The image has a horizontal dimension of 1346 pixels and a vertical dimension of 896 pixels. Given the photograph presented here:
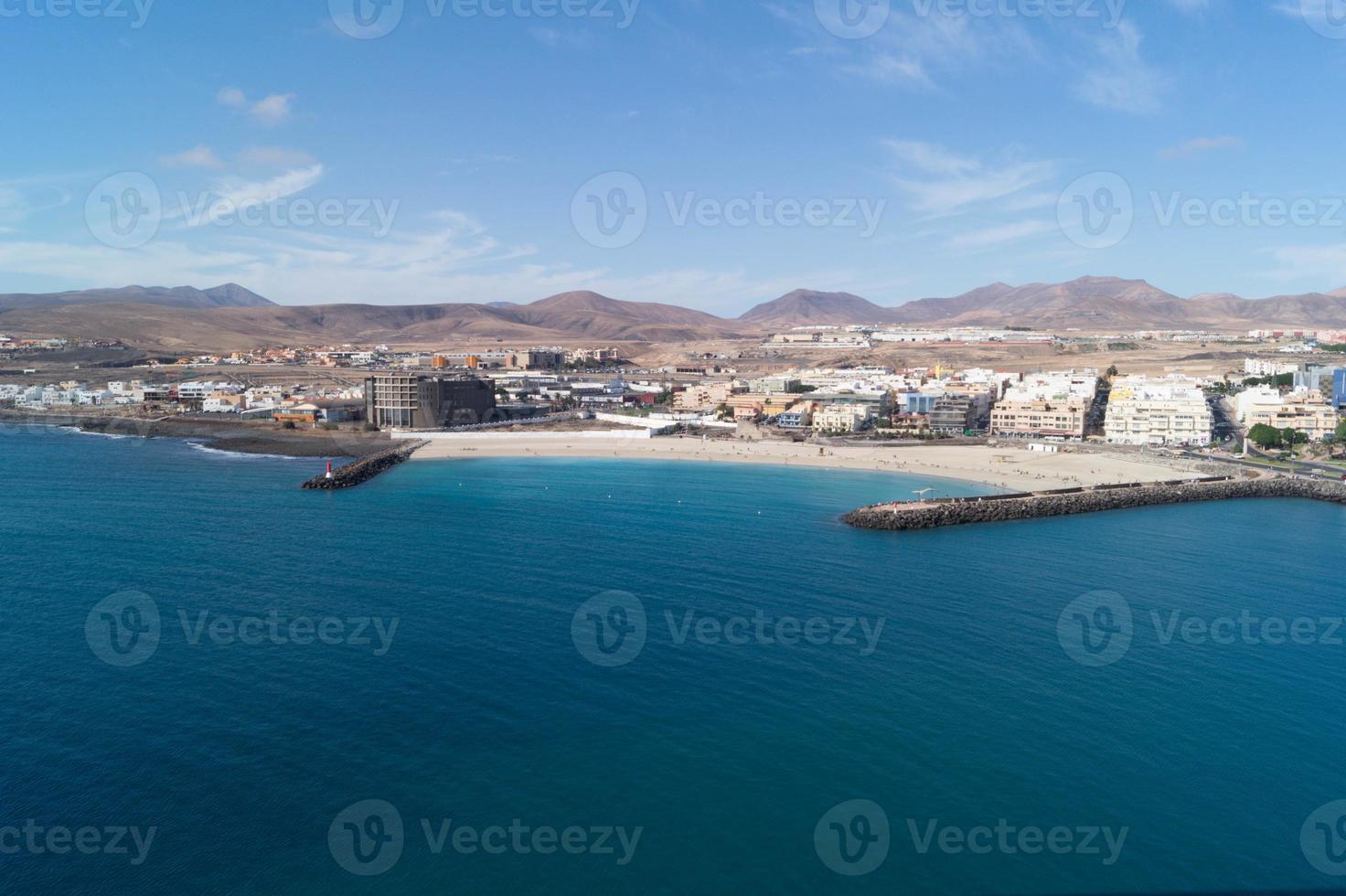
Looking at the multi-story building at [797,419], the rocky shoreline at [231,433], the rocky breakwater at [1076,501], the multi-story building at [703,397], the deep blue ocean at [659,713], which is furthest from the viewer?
the multi-story building at [703,397]

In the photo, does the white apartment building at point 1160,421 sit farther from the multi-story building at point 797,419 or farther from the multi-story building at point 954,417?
the multi-story building at point 797,419

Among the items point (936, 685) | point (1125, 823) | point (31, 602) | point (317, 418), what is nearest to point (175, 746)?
point (31, 602)

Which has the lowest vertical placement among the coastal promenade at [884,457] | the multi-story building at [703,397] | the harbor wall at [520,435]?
the coastal promenade at [884,457]

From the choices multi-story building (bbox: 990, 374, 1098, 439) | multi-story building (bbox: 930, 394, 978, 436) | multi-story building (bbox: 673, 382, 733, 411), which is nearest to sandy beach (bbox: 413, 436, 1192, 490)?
multi-story building (bbox: 990, 374, 1098, 439)

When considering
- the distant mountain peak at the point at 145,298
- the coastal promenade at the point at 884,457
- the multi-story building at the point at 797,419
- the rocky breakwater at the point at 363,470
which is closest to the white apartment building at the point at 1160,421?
the coastal promenade at the point at 884,457

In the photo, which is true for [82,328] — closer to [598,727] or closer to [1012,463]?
[1012,463]

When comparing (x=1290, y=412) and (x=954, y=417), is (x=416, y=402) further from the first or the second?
(x=1290, y=412)

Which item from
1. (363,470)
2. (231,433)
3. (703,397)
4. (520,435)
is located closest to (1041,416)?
(703,397)
